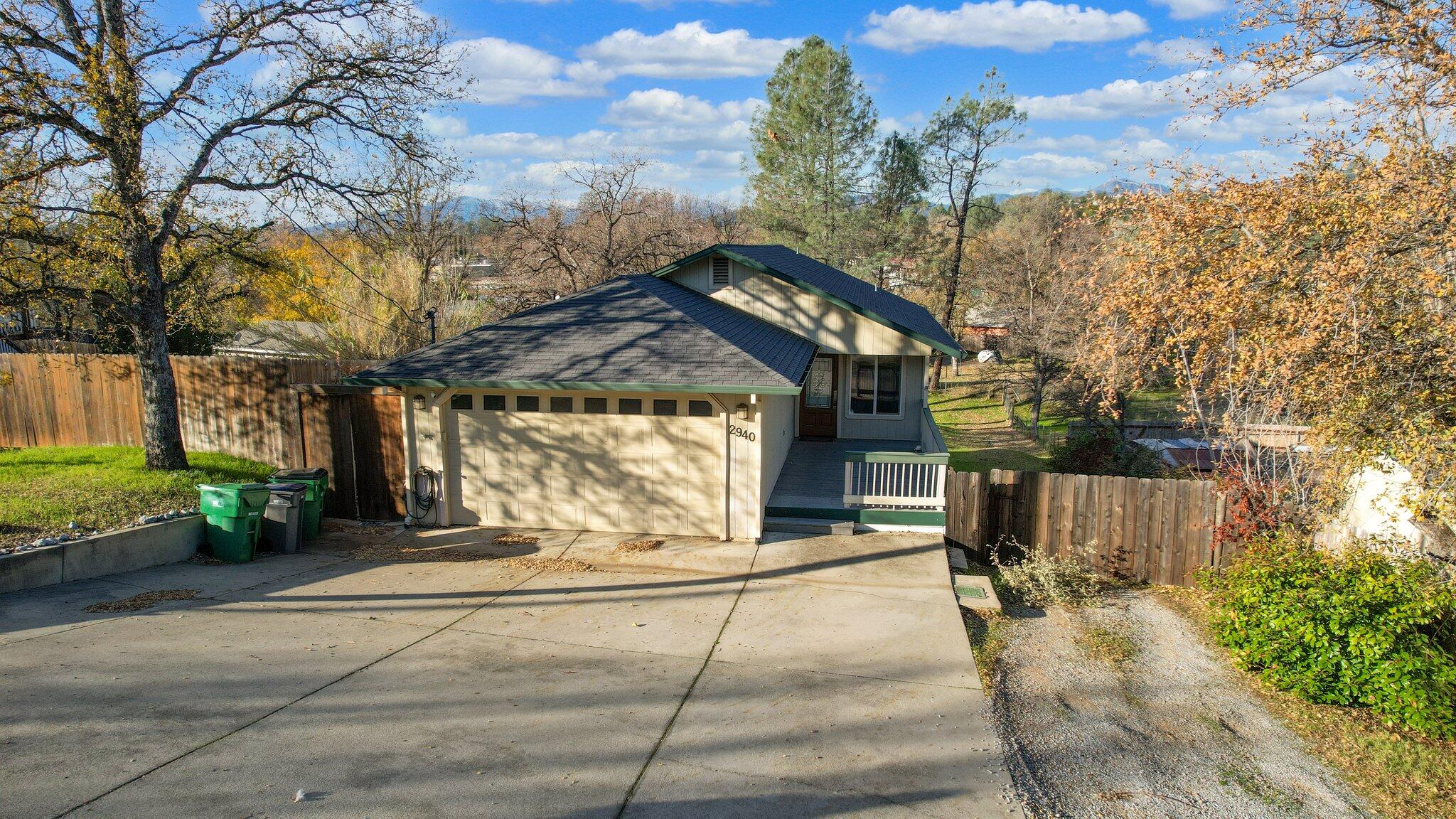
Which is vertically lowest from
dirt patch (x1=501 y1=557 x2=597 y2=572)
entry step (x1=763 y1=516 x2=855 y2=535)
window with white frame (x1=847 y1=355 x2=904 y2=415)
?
dirt patch (x1=501 y1=557 x2=597 y2=572)

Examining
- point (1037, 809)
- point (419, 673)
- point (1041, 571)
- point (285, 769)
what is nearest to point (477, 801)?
point (285, 769)

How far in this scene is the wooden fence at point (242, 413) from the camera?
11453mm

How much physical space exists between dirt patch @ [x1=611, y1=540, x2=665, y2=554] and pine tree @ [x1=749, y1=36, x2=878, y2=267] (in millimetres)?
23212

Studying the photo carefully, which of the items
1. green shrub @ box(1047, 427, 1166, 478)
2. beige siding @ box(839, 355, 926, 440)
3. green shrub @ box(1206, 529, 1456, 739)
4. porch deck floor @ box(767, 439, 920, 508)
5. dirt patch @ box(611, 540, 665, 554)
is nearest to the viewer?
green shrub @ box(1206, 529, 1456, 739)

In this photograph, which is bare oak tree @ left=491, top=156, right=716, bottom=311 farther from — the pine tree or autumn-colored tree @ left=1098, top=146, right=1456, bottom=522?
autumn-colored tree @ left=1098, top=146, right=1456, bottom=522

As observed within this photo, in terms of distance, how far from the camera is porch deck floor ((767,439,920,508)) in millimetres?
10977

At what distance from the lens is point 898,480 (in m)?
10.5

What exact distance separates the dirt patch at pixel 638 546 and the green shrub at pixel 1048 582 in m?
4.32

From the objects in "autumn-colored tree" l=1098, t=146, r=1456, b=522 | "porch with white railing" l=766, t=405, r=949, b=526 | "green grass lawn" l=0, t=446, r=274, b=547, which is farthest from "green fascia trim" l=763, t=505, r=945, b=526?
"green grass lawn" l=0, t=446, r=274, b=547

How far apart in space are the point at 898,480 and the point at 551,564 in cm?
479

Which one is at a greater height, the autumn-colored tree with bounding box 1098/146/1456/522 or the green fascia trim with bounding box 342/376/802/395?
the autumn-colored tree with bounding box 1098/146/1456/522

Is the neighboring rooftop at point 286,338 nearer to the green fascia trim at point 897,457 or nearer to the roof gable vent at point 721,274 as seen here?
the roof gable vent at point 721,274

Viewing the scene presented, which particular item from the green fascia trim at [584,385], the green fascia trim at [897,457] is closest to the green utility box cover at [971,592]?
the green fascia trim at [897,457]

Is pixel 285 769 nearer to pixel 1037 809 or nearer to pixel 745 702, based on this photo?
pixel 745 702
